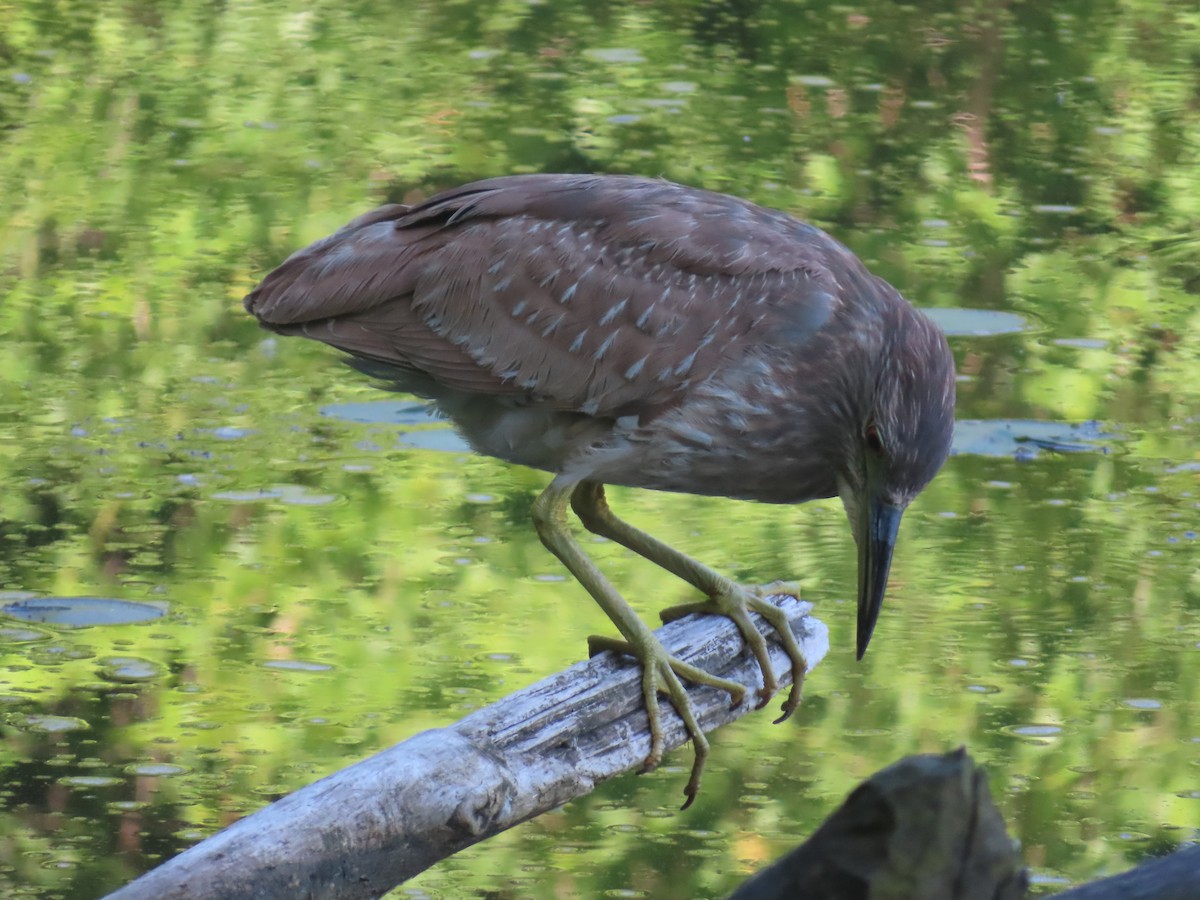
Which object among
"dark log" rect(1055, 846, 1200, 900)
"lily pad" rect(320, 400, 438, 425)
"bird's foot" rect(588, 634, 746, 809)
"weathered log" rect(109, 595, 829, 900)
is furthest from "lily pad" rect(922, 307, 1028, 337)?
"dark log" rect(1055, 846, 1200, 900)

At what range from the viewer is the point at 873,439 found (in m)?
3.92

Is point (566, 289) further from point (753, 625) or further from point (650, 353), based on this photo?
point (753, 625)

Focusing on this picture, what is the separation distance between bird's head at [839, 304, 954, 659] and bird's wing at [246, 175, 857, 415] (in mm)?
207

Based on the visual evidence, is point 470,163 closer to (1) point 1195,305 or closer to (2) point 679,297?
(1) point 1195,305

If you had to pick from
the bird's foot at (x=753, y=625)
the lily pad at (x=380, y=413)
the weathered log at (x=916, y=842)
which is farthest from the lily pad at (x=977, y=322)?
the weathered log at (x=916, y=842)

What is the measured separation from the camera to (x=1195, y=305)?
8164 mm

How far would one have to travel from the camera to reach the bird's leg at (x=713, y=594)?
4.20 m

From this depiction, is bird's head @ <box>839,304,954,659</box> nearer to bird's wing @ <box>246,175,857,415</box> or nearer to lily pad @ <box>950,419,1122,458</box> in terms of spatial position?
A: bird's wing @ <box>246,175,857,415</box>

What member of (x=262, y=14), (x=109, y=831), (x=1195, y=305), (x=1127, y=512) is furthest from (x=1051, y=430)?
(x=262, y=14)

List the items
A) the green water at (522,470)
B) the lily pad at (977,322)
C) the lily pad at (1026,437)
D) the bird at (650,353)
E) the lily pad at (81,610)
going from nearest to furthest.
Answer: the bird at (650,353) → the green water at (522,470) → the lily pad at (81,610) → the lily pad at (1026,437) → the lily pad at (977,322)

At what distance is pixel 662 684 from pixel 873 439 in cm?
64

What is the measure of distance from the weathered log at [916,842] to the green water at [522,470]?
2.19m

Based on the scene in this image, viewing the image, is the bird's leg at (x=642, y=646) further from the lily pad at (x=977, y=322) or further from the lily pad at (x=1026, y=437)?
the lily pad at (x=977, y=322)

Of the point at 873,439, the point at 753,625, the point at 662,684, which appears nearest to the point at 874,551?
the point at 873,439
